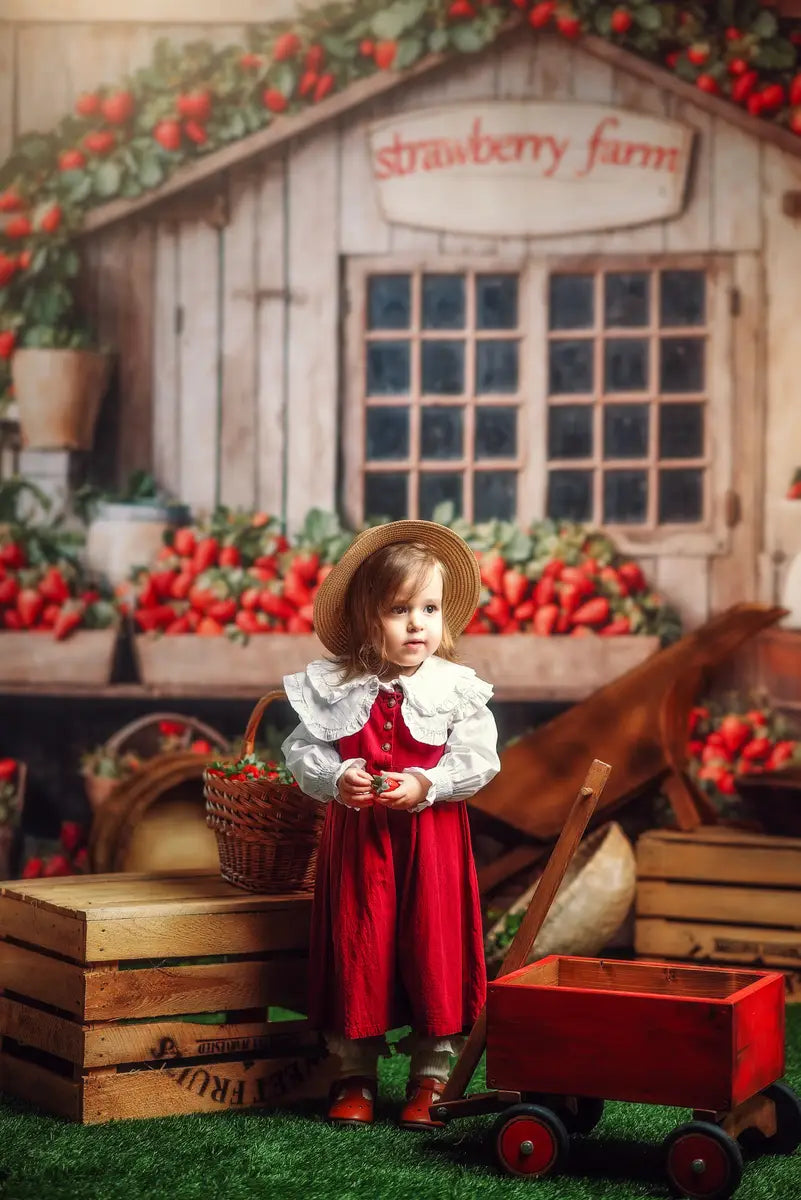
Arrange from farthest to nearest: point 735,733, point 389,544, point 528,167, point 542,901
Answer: point 528,167 → point 735,733 → point 389,544 → point 542,901

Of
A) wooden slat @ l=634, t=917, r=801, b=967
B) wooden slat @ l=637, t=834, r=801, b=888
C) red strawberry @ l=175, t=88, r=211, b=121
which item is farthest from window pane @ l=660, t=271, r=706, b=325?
wooden slat @ l=634, t=917, r=801, b=967

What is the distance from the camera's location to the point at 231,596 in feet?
15.4

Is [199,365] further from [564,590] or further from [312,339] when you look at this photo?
[564,590]

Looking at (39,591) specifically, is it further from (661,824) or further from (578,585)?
(661,824)

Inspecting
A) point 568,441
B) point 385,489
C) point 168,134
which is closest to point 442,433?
point 385,489

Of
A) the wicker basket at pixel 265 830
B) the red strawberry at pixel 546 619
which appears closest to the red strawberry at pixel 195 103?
the red strawberry at pixel 546 619

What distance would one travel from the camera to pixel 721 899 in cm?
422

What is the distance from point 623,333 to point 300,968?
240 cm

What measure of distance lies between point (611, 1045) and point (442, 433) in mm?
2551

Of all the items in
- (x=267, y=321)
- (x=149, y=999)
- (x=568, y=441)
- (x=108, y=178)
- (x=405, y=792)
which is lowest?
(x=149, y=999)

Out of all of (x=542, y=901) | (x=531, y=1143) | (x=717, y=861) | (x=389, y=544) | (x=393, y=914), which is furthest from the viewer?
(x=717, y=861)

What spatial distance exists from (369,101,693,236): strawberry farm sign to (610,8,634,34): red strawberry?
0.23 meters

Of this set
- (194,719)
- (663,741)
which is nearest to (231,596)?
(194,719)

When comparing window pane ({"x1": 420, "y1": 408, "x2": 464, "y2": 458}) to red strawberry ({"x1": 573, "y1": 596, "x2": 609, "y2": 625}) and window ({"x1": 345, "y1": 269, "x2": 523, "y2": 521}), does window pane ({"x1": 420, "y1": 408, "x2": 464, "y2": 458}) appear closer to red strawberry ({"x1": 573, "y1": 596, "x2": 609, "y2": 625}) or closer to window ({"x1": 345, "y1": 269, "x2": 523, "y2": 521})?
window ({"x1": 345, "y1": 269, "x2": 523, "y2": 521})
